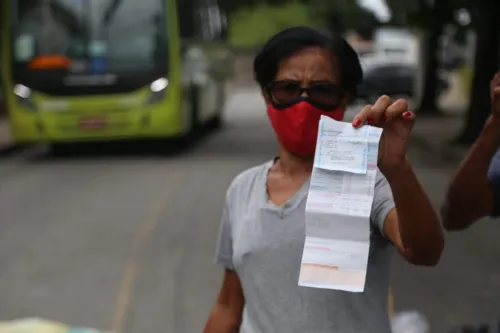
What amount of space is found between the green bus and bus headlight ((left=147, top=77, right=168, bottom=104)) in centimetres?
1

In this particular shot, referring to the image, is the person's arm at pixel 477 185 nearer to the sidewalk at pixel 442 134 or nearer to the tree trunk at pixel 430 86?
the sidewalk at pixel 442 134

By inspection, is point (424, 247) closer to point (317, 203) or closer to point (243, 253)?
point (317, 203)

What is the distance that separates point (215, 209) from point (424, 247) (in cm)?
780

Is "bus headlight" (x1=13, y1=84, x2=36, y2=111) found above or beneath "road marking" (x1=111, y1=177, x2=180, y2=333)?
beneath

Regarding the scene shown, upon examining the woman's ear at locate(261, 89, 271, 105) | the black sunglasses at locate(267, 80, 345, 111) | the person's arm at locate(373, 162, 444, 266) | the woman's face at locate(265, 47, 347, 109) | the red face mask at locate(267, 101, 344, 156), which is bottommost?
the person's arm at locate(373, 162, 444, 266)

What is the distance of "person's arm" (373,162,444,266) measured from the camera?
6.89ft

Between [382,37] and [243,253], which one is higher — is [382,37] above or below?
below

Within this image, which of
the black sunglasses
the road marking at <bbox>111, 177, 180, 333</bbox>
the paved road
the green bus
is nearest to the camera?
the black sunglasses

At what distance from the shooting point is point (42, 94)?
14.9 metres

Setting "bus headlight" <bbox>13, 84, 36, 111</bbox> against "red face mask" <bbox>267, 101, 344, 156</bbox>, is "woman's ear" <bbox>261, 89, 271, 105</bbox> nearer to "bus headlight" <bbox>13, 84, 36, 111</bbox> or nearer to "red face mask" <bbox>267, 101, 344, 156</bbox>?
"red face mask" <bbox>267, 101, 344, 156</bbox>

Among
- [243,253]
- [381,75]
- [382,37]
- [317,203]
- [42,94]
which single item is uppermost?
[317,203]

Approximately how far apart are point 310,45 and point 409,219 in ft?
1.84

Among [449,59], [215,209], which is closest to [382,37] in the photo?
[449,59]

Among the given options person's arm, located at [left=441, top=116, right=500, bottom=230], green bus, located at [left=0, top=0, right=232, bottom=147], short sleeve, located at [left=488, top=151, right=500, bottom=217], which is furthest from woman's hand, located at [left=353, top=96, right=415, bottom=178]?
green bus, located at [left=0, top=0, right=232, bottom=147]
